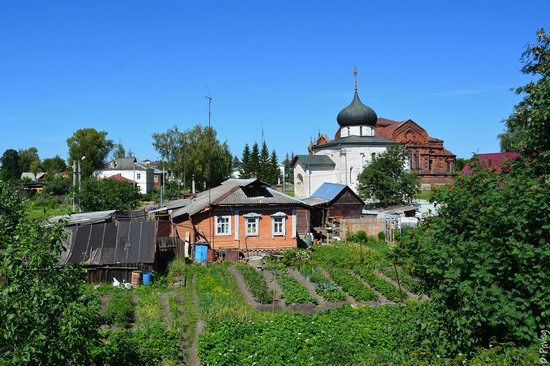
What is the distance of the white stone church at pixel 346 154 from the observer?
45344 mm

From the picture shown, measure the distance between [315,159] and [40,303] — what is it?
135ft

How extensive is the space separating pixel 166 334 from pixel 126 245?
26.5 feet

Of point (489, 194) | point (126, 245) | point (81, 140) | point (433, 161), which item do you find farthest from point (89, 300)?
point (81, 140)

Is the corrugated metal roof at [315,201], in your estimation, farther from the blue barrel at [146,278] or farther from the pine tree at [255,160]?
the pine tree at [255,160]

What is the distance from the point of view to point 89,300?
7250 mm

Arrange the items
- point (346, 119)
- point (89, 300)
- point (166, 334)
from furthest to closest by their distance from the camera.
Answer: point (346, 119), point (166, 334), point (89, 300)

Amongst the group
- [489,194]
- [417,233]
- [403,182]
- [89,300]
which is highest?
→ [403,182]

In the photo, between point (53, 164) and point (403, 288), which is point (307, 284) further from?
point (53, 164)

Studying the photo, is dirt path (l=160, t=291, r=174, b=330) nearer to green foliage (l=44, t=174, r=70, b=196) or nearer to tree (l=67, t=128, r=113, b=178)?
green foliage (l=44, t=174, r=70, b=196)

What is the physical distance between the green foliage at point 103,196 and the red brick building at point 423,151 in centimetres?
2918

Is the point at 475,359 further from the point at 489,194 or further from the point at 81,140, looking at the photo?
the point at 81,140

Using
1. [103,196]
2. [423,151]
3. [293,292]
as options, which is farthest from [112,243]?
[423,151]

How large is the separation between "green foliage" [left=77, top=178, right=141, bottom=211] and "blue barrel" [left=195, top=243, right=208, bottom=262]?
13029 mm

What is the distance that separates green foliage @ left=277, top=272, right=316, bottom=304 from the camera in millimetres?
15664
